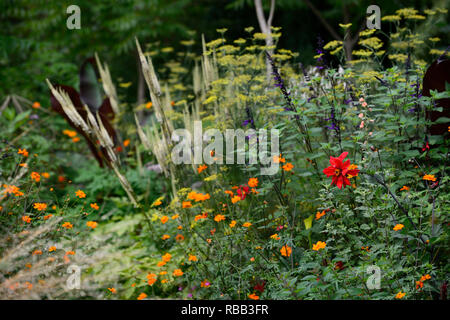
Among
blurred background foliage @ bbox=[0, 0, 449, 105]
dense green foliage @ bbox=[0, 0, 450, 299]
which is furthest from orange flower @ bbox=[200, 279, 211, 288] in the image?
blurred background foliage @ bbox=[0, 0, 449, 105]

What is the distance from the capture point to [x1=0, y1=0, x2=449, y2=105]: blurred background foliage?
603 centimetres

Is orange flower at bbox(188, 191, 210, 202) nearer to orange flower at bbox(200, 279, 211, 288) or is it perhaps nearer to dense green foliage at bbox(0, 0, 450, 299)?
dense green foliage at bbox(0, 0, 450, 299)

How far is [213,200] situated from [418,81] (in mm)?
1451

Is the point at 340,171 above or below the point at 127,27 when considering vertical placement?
below

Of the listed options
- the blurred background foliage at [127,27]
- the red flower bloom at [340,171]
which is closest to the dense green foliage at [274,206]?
the red flower bloom at [340,171]

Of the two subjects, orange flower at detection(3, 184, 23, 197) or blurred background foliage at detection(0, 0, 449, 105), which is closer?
orange flower at detection(3, 184, 23, 197)

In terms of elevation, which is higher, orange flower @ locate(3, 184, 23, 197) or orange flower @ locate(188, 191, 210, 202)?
orange flower @ locate(3, 184, 23, 197)

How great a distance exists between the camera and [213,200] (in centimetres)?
275

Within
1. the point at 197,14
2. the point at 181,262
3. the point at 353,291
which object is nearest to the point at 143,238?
the point at 181,262

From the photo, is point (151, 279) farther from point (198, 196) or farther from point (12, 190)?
point (12, 190)

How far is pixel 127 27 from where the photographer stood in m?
5.80

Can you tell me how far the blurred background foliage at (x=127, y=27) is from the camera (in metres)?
6.03

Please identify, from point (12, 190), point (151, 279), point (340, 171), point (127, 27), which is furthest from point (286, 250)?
point (127, 27)
